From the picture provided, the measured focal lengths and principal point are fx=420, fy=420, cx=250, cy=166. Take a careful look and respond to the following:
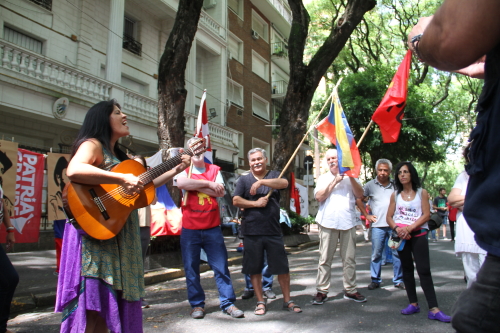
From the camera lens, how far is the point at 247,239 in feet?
17.0

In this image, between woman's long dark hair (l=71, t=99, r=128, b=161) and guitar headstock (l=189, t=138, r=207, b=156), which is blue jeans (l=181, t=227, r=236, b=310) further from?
woman's long dark hair (l=71, t=99, r=128, b=161)

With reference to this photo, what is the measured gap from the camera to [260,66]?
27.8 metres

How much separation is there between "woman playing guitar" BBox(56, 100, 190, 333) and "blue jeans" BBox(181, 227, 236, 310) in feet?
6.34

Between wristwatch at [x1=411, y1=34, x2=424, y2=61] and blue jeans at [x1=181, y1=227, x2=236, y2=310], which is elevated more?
wristwatch at [x1=411, y1=34, x2=424, y2=61]

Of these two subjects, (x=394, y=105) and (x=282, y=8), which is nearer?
(x=394, y=105)

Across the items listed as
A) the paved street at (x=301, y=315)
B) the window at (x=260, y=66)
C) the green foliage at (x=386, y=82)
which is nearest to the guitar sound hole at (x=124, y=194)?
the paved street at (x=301, y=315)

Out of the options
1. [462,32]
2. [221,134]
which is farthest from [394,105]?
[221,134]

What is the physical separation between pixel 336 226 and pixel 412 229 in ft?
3.18

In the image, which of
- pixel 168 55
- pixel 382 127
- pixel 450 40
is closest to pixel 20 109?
pixel 168 55

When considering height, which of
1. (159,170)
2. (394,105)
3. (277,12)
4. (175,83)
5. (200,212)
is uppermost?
(277,12)

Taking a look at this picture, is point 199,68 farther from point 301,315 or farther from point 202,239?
point 301,315

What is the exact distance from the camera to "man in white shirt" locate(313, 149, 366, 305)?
537cm

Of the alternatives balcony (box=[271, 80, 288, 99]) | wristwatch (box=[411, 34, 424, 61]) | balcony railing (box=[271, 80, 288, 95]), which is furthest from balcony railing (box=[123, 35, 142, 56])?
wristwatch (box=[411, 34, 424, 61])

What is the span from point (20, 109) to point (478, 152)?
12.2 meters
